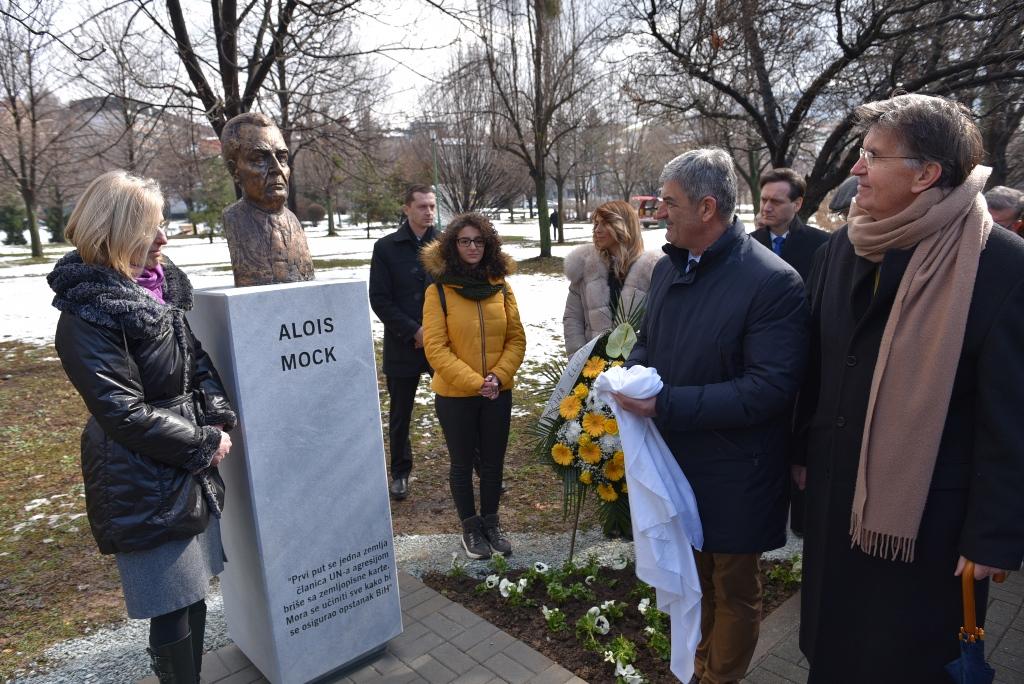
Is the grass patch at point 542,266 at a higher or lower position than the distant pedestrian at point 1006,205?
lower

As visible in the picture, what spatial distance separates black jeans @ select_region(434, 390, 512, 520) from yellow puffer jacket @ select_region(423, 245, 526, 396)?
9 centimetres

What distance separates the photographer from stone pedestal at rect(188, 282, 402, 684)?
2518 mm

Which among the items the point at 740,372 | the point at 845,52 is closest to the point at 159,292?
the point at 740,372

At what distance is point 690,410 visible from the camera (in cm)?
212

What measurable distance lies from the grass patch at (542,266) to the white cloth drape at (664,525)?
1450cm

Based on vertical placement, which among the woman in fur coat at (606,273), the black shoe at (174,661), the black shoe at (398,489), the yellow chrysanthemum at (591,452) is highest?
the woman in fur coat at (606,273)

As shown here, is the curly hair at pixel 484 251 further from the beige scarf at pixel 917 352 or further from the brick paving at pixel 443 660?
the beige scarf at pixel 917 352

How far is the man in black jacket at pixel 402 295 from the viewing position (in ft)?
14.3

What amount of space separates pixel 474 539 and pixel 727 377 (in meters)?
2.07

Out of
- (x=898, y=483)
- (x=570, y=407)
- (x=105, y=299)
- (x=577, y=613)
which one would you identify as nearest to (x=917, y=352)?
A: (x=898, y=483)

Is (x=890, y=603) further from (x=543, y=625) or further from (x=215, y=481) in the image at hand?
(x=215, y=481)

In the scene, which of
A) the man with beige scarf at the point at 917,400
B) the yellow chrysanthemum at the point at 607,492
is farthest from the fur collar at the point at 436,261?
the man with beige scarf at the point at 917,400

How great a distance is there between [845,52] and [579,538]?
7.21 meters

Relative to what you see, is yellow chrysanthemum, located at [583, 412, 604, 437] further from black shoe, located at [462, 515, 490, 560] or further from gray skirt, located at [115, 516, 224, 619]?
gray skirt, located at [115, 516, 224, 619]
